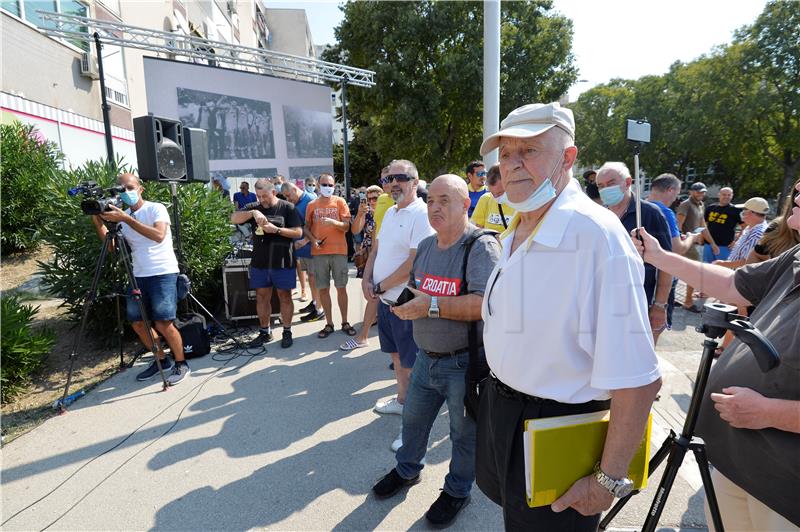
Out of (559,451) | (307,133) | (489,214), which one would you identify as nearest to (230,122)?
(307,133)

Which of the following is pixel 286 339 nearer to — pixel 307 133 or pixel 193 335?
pixel 193 335

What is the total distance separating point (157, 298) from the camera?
4.43m

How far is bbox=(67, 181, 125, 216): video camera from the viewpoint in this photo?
3818 millimetres

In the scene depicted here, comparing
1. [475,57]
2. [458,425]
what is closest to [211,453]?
[458,425]

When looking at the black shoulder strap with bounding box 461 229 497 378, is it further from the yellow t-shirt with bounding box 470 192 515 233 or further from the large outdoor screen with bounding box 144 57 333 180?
the large outdoor screen with bounding box 144 57 333 180

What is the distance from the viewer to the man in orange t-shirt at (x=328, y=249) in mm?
5852

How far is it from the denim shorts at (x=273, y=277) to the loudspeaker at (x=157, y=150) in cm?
147

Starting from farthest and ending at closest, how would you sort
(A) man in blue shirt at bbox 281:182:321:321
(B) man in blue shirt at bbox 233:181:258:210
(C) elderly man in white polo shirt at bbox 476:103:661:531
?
(B) man in blue shirt at bbox 233:181:258:210, (A) man in blue shirt at bbox 281:182:321:321, (C) elderly man in white polo shirt at bbox 476:103:661:531

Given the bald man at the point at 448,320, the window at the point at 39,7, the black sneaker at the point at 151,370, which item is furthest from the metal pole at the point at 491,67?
the window at the point at 39,7

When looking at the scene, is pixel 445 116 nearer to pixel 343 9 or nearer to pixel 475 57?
pixel 475 57

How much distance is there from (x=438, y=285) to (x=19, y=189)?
31.6 feet

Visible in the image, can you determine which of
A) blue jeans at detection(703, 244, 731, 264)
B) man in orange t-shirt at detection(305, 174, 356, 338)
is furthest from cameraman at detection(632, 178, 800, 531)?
blue jeans at detection(703, 244, 731, 264)

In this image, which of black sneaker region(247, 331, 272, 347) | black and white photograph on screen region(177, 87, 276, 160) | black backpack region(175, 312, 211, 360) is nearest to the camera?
black backpack region(175, 312, 211, 360)

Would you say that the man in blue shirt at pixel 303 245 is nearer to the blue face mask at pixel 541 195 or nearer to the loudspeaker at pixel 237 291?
the loudspeaker at pixel 237 291
